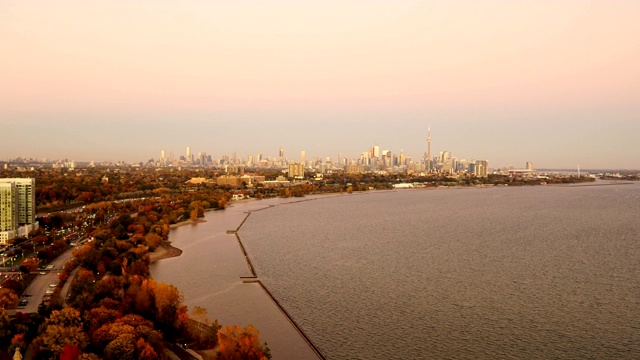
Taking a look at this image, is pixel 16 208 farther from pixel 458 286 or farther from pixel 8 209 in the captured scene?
pixel 458 286

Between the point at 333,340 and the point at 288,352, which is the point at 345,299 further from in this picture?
the point at 288,352

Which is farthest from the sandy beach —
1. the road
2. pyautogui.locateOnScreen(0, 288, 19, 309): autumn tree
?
pyautogui.locateOnScreen(0, 288, 19, 309): autumn tree

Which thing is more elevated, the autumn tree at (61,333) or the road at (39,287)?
the autumn tree at (61,333)

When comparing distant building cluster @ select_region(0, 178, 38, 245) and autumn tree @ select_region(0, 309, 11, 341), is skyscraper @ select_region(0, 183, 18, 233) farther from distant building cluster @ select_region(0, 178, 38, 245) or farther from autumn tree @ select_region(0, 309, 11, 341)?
autumn tree @ select_region(0, 309, 11, 341)

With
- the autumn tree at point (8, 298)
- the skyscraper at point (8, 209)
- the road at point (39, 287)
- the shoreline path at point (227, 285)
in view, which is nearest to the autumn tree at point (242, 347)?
the shoreline path at point (227, 285)

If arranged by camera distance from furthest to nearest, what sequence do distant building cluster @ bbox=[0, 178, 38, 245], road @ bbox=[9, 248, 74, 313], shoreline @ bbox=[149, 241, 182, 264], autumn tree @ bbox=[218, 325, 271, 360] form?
1. distant building cluster @ bbox=[0, 178, 38, 245]
2. shoreline @ bbox=[149, 241, 182, 264]
3. road @ bbox=[9, 248, 74, 313]
4. autumn tree @ bbox=[218, 325, 271, 360]

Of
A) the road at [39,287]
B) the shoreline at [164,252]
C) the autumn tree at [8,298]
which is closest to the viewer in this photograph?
the autumn tree at [8,298]

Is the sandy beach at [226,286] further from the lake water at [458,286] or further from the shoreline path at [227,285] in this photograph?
the lake water at [458,286]
